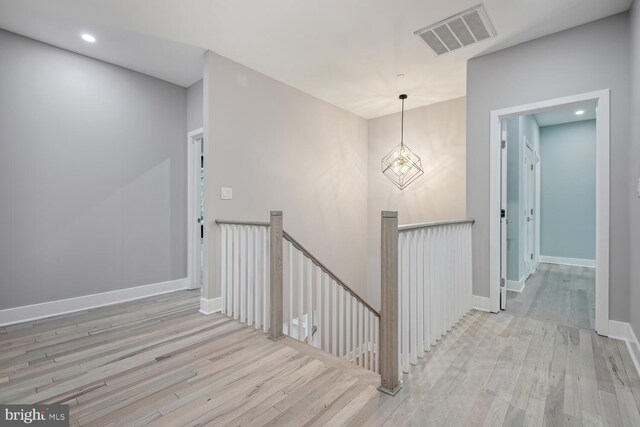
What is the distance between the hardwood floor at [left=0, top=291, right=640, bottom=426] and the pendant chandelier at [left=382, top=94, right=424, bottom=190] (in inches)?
109

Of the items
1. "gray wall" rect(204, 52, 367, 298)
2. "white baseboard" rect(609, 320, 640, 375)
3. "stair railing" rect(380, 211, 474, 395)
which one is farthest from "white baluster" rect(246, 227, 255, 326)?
"white baseboard" rect(609, 320, 640, 375)

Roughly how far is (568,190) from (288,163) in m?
5.52

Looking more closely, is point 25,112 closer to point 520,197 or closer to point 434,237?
point 434,237

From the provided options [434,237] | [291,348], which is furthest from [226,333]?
[434,237]

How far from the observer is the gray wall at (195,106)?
3806 millimetres

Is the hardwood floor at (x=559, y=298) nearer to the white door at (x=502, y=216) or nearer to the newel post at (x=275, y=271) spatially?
the white door at (x=502, y=216)

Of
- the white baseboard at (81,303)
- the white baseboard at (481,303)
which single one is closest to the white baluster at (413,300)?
the white baseboard at (481,303)

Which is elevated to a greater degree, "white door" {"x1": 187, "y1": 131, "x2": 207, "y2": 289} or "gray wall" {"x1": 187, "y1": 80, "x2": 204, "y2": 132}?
"gray wall" {"x1": 187, "y1": 80, "x2": 204, "y2": 132}

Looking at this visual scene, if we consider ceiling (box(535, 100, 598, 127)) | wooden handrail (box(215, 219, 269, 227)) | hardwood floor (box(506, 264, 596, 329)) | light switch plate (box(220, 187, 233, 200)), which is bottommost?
hardwood floor (box(506, 264, 596, 329))

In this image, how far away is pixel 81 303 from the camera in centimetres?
311

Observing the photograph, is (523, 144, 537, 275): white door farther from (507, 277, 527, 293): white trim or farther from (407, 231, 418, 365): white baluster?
(407, 231, 418, 365): white baluster

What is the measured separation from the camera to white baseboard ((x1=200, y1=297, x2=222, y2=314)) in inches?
119

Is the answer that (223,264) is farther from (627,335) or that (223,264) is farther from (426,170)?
(627,335)

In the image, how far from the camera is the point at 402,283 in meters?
1.97
